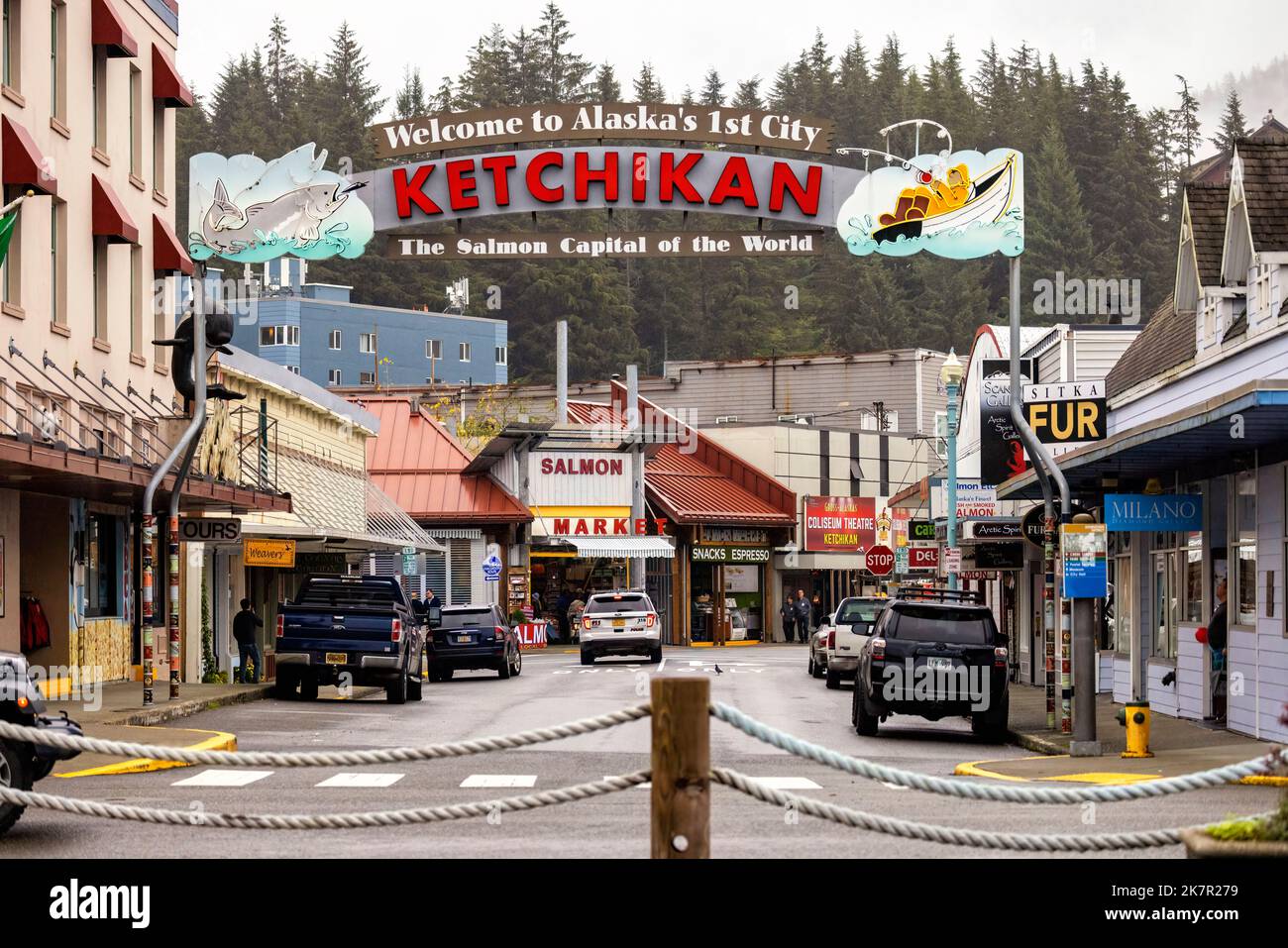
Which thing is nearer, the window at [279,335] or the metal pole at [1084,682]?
the metal pole at [1084,682]

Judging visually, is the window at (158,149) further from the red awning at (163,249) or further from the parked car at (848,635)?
the parked car at (848,635)

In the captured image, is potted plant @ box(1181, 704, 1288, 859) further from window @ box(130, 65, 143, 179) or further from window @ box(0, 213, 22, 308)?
window @ box(130, 65, 143, 179)

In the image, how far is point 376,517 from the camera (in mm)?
56344

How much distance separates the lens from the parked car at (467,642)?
1667 inches

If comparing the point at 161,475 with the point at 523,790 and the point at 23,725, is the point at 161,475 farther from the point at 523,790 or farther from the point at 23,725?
the point at 23,725

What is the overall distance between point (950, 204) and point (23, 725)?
1936 centimetres

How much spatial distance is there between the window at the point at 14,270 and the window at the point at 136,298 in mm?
6703

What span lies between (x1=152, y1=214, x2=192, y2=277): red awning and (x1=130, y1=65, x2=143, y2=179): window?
1309 mm

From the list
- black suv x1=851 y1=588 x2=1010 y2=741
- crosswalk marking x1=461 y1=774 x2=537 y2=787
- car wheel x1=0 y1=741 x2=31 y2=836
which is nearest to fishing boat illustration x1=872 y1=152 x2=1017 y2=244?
black suv x1=851 y1=588 x2=1010 y2=741

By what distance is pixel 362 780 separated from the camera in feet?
59.8

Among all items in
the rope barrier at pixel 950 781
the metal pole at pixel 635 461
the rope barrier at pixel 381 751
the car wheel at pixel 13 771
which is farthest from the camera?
the metal pole at pixel 635 461

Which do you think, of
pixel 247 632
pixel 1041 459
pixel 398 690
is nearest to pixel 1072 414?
pixel 1041 459

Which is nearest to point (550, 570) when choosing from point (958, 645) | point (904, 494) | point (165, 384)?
point (904, 494)

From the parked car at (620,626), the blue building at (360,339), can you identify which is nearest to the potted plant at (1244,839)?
the parked car at (620,626)
